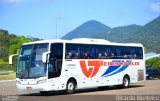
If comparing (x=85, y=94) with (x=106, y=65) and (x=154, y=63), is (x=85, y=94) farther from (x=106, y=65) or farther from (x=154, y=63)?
(x=154, y=63)

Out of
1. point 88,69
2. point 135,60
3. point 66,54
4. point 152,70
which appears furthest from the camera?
point 152,70

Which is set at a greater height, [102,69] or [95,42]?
[95,42]

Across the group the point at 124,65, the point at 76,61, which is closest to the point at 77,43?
the point at 76,61

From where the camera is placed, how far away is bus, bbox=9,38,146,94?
910 inches

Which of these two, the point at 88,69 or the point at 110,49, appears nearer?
the point at 88,69

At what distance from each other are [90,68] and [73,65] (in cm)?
179

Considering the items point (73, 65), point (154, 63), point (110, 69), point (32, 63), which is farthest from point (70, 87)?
point (154, 63)

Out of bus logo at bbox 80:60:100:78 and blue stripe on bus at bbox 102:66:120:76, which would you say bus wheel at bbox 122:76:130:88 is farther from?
bus logo at bbox 80:60:100:78

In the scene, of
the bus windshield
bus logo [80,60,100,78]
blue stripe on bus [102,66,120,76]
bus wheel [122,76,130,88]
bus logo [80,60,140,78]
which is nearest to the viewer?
the bus windshield

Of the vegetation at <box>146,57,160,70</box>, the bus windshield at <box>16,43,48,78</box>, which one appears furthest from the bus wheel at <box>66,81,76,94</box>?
the vegetation at <box>146,57,160,70</box>

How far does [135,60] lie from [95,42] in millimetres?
4967

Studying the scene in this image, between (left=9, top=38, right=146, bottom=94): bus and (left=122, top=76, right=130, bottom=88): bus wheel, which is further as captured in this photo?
(left=122, top=76, right=130, bottom=88): bus wheel

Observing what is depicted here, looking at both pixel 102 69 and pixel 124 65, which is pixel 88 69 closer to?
pixel 102 69

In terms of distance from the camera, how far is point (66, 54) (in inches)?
960
